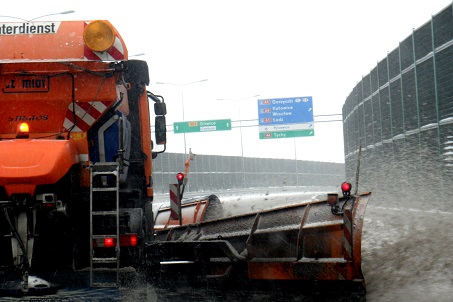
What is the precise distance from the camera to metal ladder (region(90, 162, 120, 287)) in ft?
24.6

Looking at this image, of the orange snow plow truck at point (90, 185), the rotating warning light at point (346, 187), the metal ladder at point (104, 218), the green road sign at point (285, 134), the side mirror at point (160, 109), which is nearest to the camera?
the orange snow plow truck at point (90, 185)

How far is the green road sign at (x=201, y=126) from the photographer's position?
53656 mm

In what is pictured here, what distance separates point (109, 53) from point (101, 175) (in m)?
1.41

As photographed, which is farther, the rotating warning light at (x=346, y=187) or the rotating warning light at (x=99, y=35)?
the rotating warning light at (x=346, y=187)

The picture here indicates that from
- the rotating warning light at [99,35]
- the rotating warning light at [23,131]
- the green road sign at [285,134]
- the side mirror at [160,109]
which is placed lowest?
the rotating warning light at [23,131]

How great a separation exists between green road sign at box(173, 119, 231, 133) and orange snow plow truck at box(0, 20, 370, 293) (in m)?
44.0

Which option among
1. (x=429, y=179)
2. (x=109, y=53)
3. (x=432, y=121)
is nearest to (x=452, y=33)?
(x=432, y=121)

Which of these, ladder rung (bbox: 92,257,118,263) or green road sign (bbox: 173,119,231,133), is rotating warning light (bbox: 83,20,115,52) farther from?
green road sign (bbox: 173,119,231,133)

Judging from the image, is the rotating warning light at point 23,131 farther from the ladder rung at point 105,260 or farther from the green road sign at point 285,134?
the green road sign at point 285,134

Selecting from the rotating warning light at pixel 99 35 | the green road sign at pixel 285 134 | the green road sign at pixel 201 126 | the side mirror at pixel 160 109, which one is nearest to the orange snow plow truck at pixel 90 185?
the rotating warning light at pixel 99 35

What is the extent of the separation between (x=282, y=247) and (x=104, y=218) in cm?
229

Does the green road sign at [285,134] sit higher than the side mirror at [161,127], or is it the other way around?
the green road sign at [285,134]

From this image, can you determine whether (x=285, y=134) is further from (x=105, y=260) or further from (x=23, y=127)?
(x=105, y=260)

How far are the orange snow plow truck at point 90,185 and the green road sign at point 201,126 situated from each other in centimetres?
4403
